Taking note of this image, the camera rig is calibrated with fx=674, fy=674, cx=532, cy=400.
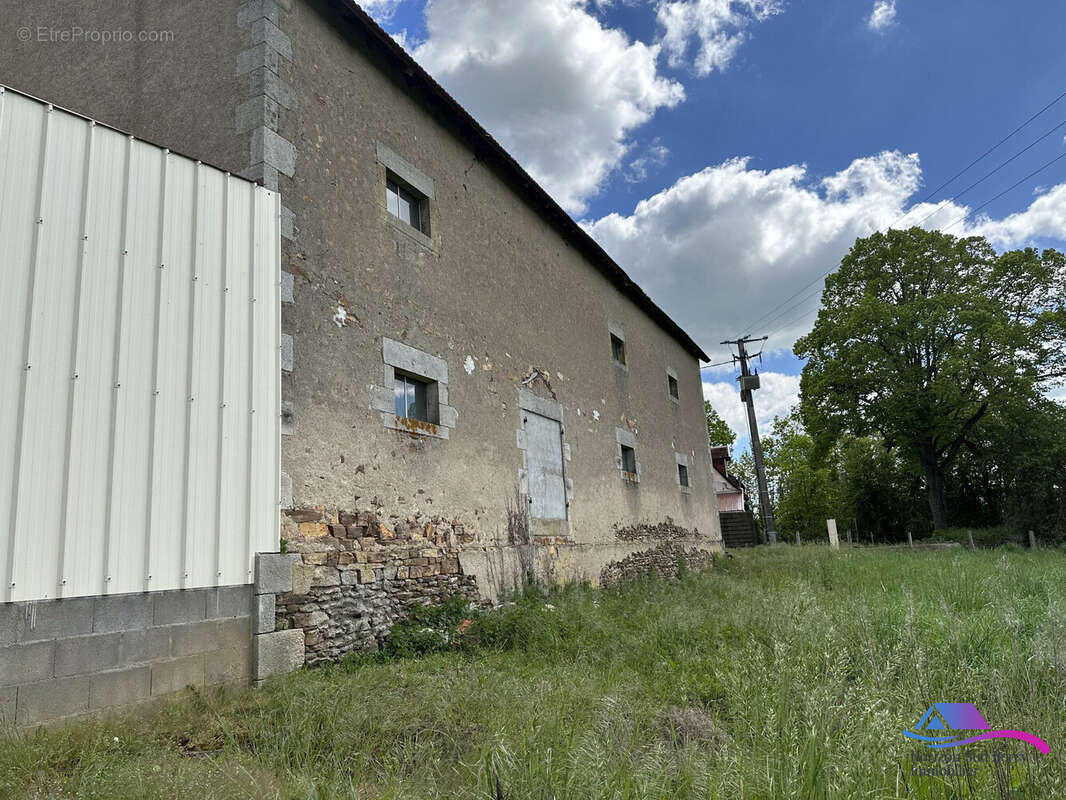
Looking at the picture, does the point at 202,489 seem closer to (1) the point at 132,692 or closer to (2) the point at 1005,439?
(1) the point at 132,692

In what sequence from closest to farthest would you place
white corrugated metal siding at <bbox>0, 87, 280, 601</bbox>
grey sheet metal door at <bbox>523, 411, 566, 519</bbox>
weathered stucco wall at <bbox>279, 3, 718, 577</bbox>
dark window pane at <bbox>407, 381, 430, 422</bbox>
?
white corrugated metal siding at <bbox>0, 87, 280, 601</bbox>, weathered stucco wall at <bbox>279, 3, 718, 577</bbox>, dark window pane at <bbox>407, 381, 430, 422</bbox>, grey sheet metal door at <bbox>523, 411, 566, 519</bbox>

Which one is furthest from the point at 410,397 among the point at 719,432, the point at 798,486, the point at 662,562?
the point at 798,486

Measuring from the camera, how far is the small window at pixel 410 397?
6.98 metres

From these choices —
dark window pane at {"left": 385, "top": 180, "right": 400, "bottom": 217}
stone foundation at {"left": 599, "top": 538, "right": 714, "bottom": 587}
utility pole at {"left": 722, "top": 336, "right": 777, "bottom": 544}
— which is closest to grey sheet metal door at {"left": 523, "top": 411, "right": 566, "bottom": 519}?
stone foundation at {"left": 599, "top": 538, "right": 714, "bottom": 587}

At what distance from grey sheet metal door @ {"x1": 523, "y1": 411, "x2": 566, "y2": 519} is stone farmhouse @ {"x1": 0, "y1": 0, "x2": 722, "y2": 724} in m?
0.04

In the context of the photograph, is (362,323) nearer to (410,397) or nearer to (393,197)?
(410,397)

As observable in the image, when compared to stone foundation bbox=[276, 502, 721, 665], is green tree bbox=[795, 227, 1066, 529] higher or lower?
higher

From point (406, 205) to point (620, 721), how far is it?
6144 millimetres

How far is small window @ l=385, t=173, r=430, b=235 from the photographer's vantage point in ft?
24.8

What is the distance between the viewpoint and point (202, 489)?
4.65 m

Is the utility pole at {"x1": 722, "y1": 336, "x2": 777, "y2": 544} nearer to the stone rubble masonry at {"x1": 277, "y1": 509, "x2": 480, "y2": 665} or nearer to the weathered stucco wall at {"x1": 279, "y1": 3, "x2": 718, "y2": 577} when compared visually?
the weathered stucco wall at {"x1": 279, "y1": 3, "x2": 718, "y2": 577}

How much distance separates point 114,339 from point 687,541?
12130 millimetres

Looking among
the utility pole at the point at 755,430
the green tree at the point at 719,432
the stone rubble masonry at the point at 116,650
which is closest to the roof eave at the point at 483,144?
the stone rubble masonry at the point at 116,650

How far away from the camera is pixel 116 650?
159 inches
